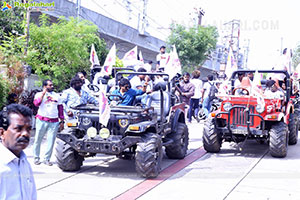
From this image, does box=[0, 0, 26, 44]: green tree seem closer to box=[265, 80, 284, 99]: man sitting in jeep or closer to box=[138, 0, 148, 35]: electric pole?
box=[265, 80, 284, 99]: man sitting in jeep

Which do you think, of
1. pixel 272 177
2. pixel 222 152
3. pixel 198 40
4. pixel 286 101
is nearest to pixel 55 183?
pixel 272 177

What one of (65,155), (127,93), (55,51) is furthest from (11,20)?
(65,155)

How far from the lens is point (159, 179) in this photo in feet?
23.6

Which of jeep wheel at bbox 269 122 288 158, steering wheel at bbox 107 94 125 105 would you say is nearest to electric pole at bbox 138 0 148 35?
jeep wheel at bbox 269 122 288 158

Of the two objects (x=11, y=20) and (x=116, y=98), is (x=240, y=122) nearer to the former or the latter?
(x=116, y=98)

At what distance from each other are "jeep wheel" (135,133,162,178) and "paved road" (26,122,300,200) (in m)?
0.17

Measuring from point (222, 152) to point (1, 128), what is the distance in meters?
7.79

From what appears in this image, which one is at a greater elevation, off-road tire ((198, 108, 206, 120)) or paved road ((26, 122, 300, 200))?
off-road tire ((198, 108, 206, 120))

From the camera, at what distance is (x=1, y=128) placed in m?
2.85

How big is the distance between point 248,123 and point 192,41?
61.8 feet

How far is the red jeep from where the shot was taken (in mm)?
9023

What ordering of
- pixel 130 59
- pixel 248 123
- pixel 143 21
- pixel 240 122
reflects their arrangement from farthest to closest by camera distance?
pixel 143 21 < pixel 130 59 < pixel 240 122 < pixel 248 123

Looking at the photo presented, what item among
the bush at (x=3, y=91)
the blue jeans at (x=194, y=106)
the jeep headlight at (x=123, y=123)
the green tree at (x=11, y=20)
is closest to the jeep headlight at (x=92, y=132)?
the jeep headlight at (x=123, y=123)

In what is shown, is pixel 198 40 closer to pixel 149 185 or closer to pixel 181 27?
pixel 181 27
